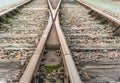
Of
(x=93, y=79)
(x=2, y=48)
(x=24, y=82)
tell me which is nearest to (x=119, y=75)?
(x=93, y=79)

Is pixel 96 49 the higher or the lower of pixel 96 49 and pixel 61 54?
the lower

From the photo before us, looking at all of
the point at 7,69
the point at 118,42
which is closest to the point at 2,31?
the point at 118,42

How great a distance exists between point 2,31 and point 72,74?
4680 mm

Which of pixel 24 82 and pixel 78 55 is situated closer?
pixel 24 82

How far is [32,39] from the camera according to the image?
23.2 ft

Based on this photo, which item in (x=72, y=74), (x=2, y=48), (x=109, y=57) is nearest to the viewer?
(x=72, y=74)

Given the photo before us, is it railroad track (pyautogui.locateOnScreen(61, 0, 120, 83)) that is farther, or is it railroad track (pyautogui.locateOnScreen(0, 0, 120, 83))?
railroad track (pyautogui.locateOnScreen(61, 0, 120, 83))

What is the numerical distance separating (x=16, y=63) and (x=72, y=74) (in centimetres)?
147

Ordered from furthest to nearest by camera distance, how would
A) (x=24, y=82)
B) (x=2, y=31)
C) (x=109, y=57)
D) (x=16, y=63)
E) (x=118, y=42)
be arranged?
(x=2, y=31) < (x=118, y=42) < (x=109, y=57) < (x=16, y=63) < (x=24, y=82)

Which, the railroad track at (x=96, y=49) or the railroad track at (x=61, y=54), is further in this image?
the railroad track at (x=96, y=49)

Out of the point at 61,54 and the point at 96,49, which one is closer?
the point at 61,54

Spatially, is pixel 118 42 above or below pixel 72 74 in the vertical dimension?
below

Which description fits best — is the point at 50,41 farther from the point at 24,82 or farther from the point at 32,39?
the point at 24,82

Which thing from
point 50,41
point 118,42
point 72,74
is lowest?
point 118,42
